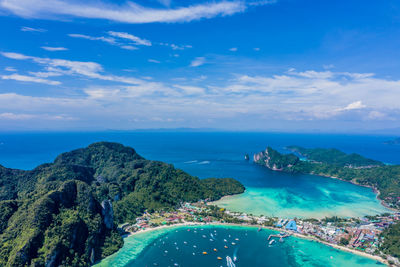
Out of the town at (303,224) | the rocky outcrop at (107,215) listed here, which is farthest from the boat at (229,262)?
the rocky outcrop at (107,215)

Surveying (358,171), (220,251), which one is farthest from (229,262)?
(358,171)

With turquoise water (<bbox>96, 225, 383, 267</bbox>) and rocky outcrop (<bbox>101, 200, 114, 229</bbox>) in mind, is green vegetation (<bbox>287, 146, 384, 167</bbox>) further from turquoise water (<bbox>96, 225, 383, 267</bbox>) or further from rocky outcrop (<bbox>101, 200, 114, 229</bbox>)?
rocky outcrop (<bbox>101, 200, 114, 229</bbox>)

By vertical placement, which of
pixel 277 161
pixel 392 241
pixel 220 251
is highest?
pixel 277 161

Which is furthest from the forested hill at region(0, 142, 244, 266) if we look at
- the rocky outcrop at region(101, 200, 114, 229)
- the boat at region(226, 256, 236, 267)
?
the boat at region(226, 256, 236, 267)

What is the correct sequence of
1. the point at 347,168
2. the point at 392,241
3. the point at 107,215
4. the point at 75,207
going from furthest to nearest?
1. the point at 347,168
2. the point at 107,215
3. the point at 75,207
4. the point at 392,241

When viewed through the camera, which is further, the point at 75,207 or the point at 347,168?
the point at 347,168

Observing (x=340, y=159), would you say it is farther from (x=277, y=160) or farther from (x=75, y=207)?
(x=75, y=207)
